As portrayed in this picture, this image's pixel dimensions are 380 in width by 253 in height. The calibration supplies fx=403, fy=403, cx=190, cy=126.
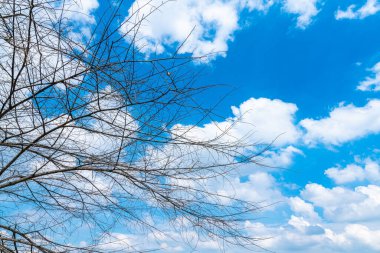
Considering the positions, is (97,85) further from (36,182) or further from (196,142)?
(36,182)

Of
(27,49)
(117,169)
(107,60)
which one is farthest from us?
(117,169)

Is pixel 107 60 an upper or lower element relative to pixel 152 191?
upper

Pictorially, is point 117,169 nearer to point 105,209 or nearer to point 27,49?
point 105,209

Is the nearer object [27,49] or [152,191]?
[27,49]

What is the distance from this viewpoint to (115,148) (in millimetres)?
3326

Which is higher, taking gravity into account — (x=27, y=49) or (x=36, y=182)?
(x=27, y=49)

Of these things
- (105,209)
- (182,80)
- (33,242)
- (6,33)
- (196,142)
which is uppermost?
(6,33)

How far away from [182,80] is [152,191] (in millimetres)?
941

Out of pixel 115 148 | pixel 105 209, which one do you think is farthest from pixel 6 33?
pixel 105 209

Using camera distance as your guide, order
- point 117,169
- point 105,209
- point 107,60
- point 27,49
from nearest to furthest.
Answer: point 27,49 < point 107,60 < point 117,169 < point 105,209

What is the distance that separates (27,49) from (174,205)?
161 centimetres

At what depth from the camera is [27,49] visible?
2.68 metres

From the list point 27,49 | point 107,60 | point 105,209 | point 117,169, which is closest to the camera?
point 27,49

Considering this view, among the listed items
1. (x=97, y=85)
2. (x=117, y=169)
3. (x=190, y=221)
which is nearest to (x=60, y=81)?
(x=97, y=85)
